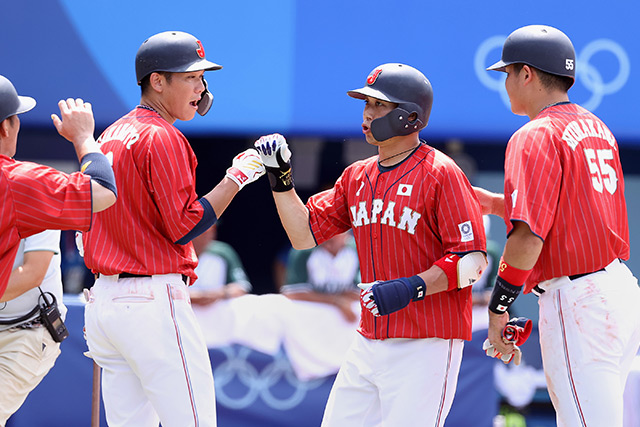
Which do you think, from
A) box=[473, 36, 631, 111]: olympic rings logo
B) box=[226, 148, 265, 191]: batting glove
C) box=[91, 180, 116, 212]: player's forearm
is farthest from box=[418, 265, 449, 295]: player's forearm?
box=[473, 36, 631, 111]: olympic rings logo

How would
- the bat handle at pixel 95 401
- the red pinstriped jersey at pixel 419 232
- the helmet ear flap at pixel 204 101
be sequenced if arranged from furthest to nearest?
the bat handle at pixel 95 401 → the helmet ear flap at pixel 204 101 → the red pinstriped jersey at pixel 419 232

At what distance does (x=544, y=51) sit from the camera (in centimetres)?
369

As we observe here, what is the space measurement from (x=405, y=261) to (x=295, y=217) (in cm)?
65

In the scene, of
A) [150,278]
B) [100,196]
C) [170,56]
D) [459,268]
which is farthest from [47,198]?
[459,268]

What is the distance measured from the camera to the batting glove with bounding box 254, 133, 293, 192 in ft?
12.5

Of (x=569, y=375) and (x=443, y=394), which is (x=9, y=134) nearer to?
(x=443, y=394)

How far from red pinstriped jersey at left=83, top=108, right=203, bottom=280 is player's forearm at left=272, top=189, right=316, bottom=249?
0.47 meters

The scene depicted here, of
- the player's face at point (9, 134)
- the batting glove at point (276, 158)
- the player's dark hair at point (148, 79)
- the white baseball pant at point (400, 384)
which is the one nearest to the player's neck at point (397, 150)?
the batting glove at point (276, 158)

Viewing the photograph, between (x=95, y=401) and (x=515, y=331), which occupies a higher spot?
(x=515, y=331)

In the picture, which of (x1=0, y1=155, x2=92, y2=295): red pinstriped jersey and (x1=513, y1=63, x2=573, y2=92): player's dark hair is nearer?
(x1=0, y1=155, x2=92, y2=295): red pinstriped jersey

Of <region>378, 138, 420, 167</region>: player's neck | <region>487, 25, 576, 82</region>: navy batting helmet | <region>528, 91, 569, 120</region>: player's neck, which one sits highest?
<region>487, 25, 576, 82</region>: navy batting helmet

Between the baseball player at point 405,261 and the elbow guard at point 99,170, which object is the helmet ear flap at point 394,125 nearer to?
the baseball player at point 405,261

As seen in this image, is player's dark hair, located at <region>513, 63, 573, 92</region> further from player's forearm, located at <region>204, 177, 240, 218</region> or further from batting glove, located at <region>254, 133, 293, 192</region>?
player's forearm, located at <region>204, 177, 240, 218</region>

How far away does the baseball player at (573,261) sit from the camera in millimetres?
3396
